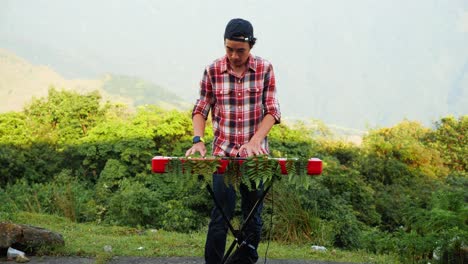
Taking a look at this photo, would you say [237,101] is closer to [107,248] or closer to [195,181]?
[195,181]

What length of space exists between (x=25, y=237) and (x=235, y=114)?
10.8ft

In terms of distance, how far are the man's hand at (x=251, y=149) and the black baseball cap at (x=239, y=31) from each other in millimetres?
692

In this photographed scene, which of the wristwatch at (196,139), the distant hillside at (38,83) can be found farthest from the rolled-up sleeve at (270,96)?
the distant hillside at (38,83)

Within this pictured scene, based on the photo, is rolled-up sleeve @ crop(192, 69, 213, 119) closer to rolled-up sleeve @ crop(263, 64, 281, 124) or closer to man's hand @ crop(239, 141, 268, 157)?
rolled-up sleeve @ crop(263, 64, 281, 124)

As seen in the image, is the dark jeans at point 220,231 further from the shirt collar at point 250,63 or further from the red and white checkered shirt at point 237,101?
the shirt collar at point 250,63

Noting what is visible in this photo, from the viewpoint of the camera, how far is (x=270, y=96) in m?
4.20

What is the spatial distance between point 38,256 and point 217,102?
315 cm

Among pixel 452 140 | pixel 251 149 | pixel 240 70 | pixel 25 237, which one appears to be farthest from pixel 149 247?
pixel 452 140

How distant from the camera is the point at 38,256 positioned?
20.0ft

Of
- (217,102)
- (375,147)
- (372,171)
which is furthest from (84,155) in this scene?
(217,102)

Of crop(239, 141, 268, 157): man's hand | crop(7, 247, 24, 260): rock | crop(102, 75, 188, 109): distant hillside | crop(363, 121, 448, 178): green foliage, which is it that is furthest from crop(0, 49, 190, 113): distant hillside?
crop(239, 141, 268, 157): man's hand

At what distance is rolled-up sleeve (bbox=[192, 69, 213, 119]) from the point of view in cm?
418

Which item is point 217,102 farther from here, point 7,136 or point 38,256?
point 7,136

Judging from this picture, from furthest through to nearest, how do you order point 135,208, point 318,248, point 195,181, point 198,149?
point 135,208
point 318,248
point 198,149
point 195,181
